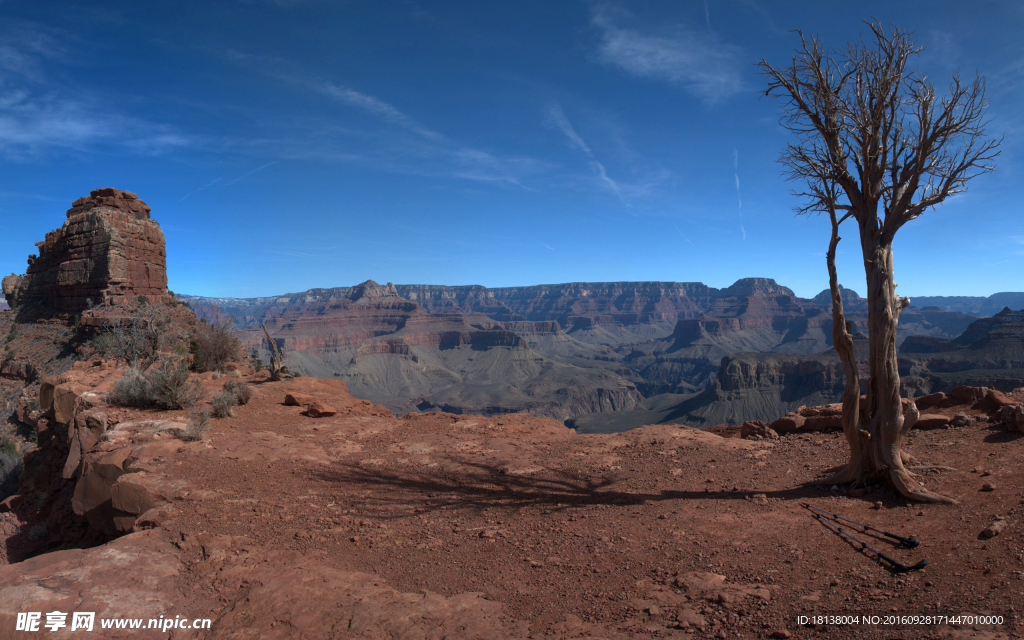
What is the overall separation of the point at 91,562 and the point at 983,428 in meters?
14.3

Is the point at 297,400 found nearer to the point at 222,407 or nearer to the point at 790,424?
the point at 222,407

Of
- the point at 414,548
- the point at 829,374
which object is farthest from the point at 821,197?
the point at 829,374

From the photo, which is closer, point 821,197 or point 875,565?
point 875,565

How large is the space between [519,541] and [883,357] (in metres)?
6.35

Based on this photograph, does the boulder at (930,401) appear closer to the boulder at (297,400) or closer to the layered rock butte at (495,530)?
the layered rock butte at (495,530)

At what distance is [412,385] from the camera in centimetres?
12694

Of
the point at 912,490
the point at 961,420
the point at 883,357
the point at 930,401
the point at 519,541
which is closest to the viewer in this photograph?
the point at 519,541

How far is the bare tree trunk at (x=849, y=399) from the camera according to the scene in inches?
298

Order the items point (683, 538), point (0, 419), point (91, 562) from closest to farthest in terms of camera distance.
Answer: point (91, 562)
point (683, 538)
point (0, 419)

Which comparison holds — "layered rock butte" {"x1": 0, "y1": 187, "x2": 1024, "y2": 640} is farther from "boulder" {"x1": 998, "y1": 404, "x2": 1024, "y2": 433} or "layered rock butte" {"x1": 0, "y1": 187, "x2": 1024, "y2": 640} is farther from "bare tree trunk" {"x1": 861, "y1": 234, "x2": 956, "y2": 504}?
"bare tree trunk" {"x1": 861, "y1": 234, "x2": 956, "y2": 504}

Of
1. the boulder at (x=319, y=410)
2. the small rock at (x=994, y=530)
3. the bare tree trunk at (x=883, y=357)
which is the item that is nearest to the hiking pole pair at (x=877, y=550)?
the small rock at (x=994, y=530)

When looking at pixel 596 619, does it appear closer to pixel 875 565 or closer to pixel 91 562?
pixel 875 565

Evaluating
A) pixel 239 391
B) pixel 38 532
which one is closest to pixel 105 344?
pixel 239 391

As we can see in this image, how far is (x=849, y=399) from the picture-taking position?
7758 millimetres
